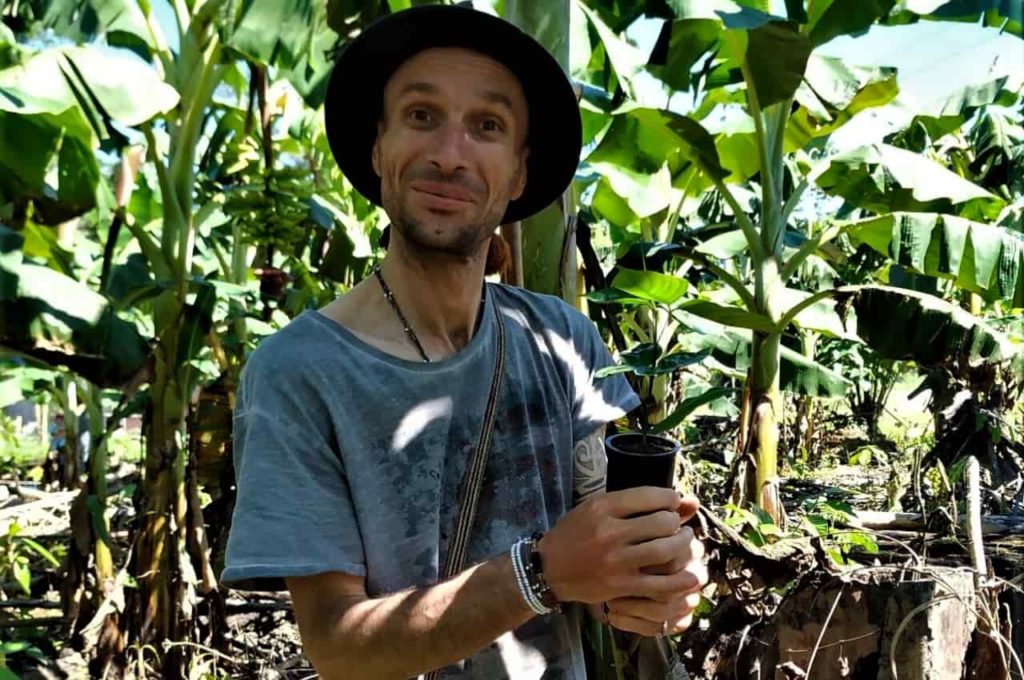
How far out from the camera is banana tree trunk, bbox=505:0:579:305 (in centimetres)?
147

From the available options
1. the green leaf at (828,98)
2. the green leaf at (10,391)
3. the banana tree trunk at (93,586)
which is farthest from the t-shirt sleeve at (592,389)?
the green leaf at (10,391)

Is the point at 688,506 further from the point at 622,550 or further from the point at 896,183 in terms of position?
the point at 896,183

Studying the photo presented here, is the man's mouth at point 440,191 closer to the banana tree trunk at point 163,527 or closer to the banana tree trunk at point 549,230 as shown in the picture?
the banana tree trunk at point 549,230

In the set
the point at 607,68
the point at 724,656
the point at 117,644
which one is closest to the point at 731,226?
the point at 607,68

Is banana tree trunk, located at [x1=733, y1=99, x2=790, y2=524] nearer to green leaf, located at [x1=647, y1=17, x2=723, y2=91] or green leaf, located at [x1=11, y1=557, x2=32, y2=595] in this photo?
green leaf, located at [x1=647, y1=17, x2=723, y2=91]

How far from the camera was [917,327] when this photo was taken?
11.2ft

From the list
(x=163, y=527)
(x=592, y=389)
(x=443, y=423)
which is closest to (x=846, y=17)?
(x=592, y=389)

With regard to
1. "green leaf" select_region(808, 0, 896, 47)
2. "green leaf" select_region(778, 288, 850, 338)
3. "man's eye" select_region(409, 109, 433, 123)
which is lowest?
"green leaf" select_region(778, 288, 850, 338)

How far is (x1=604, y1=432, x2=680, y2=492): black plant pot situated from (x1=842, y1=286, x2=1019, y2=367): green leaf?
9.06 feet

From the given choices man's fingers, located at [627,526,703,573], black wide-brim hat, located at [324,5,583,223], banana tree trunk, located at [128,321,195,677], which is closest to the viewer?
man's fingers, located at [627,526,703,573]

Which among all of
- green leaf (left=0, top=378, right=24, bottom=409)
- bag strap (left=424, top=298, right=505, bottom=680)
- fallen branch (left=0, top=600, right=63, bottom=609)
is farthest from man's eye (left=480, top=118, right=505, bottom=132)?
green leaf (left=0, top=378, right=24, bottom=409)

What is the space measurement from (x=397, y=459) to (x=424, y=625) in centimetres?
19

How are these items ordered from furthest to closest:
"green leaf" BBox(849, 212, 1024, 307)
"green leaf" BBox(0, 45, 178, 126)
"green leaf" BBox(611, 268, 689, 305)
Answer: "green leaf" BBox(849, 212, 1024, 307) → "green leaf" BBox(0, 45, 178, 126) → "green leaf" BBox(611, 268, 689, 305)

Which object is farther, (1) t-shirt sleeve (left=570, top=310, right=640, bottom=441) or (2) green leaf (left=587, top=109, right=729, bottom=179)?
(2) green leaf (left=587, top=109, right=729, bottom=179)
